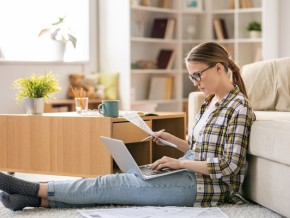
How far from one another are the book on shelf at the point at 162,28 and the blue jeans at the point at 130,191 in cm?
376

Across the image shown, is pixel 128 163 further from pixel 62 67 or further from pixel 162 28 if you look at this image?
pixel 162 28

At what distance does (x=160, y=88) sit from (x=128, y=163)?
3.65 metres

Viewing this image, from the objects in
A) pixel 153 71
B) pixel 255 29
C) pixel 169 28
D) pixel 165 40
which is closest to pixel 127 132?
pixel 153 71

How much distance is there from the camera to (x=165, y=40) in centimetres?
614

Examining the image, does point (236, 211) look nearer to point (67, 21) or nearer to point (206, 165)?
point (206, 165)

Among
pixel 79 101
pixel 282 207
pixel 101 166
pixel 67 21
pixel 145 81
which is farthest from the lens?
pixel 145 81

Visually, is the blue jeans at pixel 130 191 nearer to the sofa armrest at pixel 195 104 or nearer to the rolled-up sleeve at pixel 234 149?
the rolled-up sleeve at pixel 234 149

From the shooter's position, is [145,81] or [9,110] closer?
[9,110]

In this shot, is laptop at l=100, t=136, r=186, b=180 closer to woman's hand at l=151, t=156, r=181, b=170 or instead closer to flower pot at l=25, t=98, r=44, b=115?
woman's hand at l=151, t=156, r=181, b=170

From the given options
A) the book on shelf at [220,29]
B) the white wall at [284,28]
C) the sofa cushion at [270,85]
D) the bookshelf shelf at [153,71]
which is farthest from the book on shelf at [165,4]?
the sofa cushion at [270,85]

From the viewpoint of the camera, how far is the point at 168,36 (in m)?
6.21

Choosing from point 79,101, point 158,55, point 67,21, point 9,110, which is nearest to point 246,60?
point 158,55

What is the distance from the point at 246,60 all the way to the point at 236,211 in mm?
3891

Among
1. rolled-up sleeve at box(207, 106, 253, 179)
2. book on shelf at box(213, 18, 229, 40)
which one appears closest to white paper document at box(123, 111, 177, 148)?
rolled-up sleeve at box(207, 106, 253, 179)
